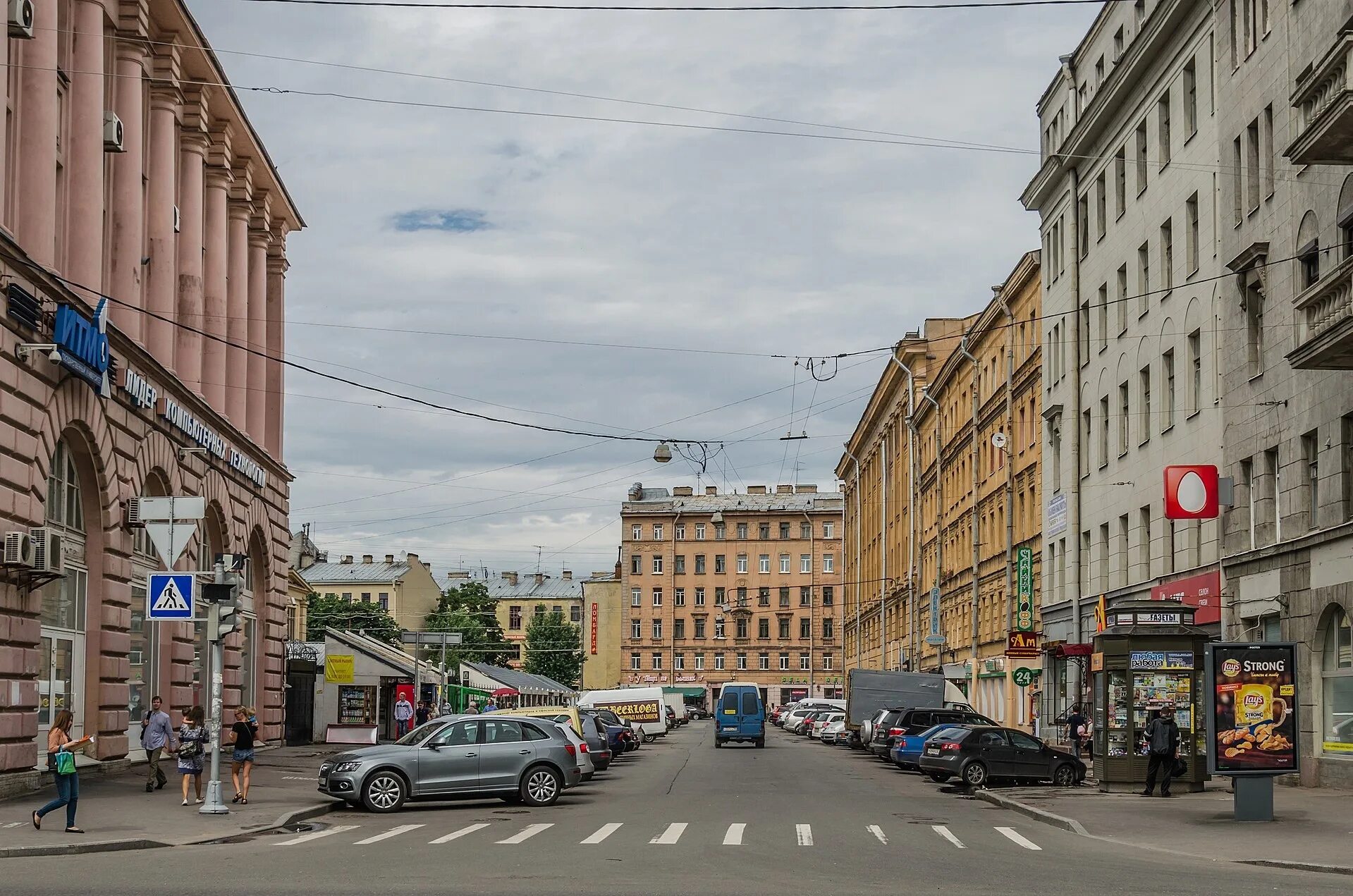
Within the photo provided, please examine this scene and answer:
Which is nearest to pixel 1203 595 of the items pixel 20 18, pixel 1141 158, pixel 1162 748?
pixel 1162 748

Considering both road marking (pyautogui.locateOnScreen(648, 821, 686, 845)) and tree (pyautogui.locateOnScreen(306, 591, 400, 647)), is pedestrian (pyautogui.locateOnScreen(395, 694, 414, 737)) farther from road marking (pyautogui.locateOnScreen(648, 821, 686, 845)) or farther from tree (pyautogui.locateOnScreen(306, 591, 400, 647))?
tree (pyautogui.locateOnScreen(306, 591, 400, 647))

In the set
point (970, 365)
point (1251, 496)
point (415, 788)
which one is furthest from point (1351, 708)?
point (970, 365)

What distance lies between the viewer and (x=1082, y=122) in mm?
45906

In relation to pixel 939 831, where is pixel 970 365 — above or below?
above

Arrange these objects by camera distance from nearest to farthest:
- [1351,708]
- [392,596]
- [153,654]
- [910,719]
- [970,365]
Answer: [1351,708]
[153,654]
[910,719]
[970,365]
[392,596]

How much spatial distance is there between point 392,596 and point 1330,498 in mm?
136367

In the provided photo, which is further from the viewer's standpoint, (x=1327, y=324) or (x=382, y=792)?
(x=1327, y=324)

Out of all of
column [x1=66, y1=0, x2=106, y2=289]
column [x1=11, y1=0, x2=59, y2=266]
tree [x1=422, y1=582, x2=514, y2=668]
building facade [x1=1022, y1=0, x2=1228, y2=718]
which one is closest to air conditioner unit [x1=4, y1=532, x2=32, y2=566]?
column [x1=11, y1=0, x2=59, y2=266]

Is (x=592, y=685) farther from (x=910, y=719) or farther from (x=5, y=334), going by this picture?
(x=5, y=334)

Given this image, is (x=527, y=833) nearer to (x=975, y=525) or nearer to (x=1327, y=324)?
(x=1327, y=324)

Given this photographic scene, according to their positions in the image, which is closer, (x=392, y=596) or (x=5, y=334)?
(x=5, y=334)

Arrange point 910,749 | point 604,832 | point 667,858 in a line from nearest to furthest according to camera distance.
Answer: point 667,858
point 604,832
point 910,749

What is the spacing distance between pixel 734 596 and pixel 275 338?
105244 millimetres

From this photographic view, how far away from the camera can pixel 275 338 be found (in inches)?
1845
